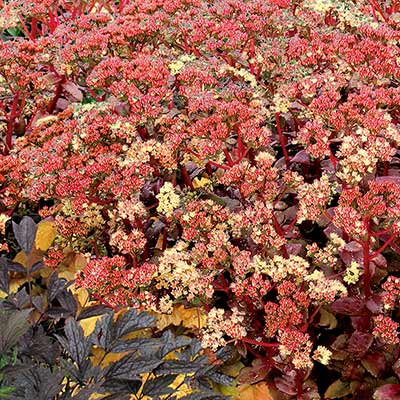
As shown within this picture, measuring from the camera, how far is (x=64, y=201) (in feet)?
5.98

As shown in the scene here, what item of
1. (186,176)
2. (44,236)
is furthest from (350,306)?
(44,236)

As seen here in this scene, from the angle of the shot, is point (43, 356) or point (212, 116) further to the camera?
point (212, 116)

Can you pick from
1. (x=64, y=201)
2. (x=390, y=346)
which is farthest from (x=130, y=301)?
(x=390, y=346)

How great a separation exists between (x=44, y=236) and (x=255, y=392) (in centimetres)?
84

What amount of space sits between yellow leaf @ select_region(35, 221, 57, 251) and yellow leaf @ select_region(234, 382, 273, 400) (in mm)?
784

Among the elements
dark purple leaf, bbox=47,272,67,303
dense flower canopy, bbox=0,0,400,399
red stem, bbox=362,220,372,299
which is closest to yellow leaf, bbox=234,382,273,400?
dense flower canopy, bbox=0,0,400,399

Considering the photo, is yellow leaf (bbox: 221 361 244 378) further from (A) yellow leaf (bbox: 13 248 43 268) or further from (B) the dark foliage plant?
(A) yellow leaf (bbox: 13 248 43 268)

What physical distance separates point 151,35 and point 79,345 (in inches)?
57.8

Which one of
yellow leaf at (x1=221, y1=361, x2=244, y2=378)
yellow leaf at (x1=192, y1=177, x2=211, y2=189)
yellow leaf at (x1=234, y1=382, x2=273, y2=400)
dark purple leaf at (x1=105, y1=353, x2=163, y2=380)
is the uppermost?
dark purple leaf at (x1=105, y1=353, x2=163, y2=380)

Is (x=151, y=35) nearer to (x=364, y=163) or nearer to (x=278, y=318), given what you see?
(x=364, y=163)

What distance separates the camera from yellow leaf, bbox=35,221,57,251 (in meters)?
2.08

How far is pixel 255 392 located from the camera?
5.72 feet

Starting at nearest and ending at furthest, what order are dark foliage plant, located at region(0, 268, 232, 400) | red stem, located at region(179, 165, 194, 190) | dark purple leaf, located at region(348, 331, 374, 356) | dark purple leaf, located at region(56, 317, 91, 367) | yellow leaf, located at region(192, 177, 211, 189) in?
dark foliage plant, located at region(0, 268, 232, 400) < dark purple leaf, located at region(56, 317, 91, 367) < dark purple leaf, located at region(348, 331, 374, 356) < red stem, located at region(179, 165, 194, 190) < yellow leaf, located at region(192, 177, 211, 189)

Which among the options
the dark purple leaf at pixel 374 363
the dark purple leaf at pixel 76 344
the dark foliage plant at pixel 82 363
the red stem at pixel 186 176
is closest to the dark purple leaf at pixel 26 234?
the dark foliage plant at pixel 82 363
